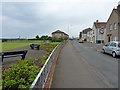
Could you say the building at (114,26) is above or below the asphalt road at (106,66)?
above

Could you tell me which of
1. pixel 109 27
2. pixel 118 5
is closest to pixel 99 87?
pixel 109 27

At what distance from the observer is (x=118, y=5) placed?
24594 millimetres

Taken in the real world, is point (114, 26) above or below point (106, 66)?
above

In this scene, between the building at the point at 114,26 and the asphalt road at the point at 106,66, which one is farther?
the building at the point at 114,26

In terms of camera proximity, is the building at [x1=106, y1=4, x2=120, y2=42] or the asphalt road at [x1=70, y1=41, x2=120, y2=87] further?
the building at [x1=106, y1=4, x2=120, y2=42]

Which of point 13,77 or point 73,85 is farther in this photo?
point 73,85

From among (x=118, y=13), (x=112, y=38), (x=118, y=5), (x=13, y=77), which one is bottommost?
(x=13, y=77)

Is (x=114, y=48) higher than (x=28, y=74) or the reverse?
higher

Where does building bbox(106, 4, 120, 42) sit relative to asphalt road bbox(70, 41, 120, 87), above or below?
above

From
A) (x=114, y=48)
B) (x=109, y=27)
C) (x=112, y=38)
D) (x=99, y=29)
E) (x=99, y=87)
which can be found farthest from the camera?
(x=99, y=29)

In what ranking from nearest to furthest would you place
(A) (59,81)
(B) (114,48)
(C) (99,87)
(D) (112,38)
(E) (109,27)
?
(C) (99,87), (A) (59,81), (B) (114,48), (D) (112,38), (E) (109,27)

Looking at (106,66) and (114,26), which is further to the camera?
(114,26)

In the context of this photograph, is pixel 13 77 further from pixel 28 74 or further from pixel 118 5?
pixel 118 5

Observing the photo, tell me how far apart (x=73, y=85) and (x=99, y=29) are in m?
41.3
